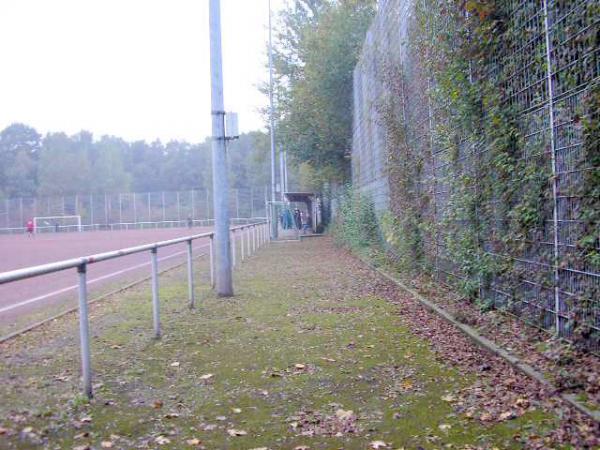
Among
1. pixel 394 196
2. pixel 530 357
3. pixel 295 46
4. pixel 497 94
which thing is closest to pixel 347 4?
pixel 295 46

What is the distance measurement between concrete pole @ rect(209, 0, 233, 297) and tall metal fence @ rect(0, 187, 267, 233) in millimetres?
61894

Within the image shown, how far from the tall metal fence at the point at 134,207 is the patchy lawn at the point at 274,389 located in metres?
65.5

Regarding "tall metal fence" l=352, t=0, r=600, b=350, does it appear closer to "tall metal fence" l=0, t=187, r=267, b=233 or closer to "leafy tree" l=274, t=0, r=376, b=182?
"leafy tree" l=274, t=0, r=376, b=182

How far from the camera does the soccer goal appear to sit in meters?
70.1

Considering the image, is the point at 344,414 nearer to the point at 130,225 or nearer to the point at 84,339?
the point at 84,339

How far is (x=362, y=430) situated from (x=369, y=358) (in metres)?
1.92

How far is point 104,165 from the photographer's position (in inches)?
3733

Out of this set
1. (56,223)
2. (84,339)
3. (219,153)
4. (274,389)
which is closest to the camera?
(84,339)

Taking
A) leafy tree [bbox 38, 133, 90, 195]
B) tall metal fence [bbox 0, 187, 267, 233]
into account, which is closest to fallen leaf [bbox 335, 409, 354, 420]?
tall metal fence [bbox 0, 187, 267, 233]

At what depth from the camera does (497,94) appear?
6684 millimetres

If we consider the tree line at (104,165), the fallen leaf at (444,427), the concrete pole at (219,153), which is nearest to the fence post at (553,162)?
the fallen leaf at (444,427)

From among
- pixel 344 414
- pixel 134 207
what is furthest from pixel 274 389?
pixel 134 207

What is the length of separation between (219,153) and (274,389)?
6003mm

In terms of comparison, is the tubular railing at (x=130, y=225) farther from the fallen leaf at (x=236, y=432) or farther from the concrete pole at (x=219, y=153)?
the fallen leaf at (x=236, y=432)
